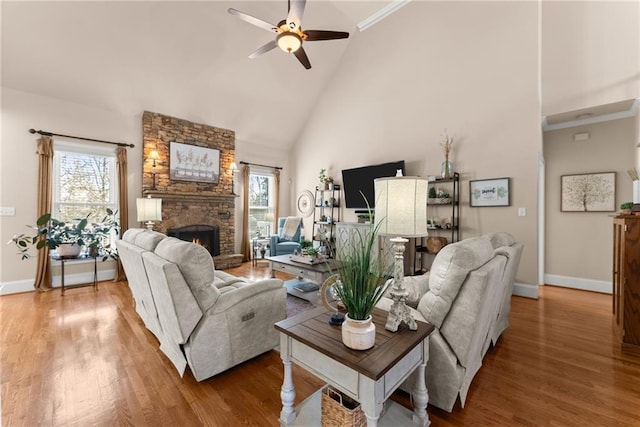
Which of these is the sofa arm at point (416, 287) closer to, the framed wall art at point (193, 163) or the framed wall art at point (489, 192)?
the framed wall art at point (489, 192)

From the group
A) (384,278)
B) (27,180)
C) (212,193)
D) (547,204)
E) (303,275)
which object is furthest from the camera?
(212,193)

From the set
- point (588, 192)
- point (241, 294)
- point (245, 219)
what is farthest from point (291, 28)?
point (588, 192)

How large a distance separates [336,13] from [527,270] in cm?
535

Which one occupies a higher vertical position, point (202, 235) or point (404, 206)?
point (404, 206)

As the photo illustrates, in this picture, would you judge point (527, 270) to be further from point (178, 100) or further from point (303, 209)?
point (178, 100)

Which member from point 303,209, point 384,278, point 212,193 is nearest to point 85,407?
point 384,278

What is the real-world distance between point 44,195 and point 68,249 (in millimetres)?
941

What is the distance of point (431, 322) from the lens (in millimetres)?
1633

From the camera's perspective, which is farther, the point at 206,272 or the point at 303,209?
the point at 303,209

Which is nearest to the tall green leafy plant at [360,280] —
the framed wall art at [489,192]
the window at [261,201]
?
the framed wall art at [489,192]

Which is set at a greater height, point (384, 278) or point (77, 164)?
point (77, 164)

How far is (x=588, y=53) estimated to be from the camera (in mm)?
3588

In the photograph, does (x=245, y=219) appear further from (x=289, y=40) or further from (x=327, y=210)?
(x=289, y=40)

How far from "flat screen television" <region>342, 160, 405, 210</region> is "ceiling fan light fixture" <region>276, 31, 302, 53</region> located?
8.81 feet
